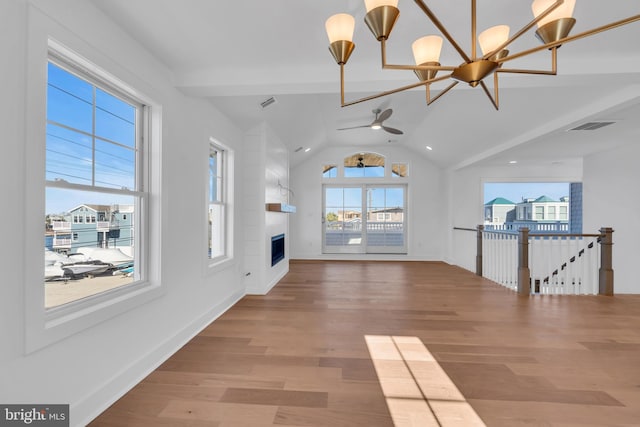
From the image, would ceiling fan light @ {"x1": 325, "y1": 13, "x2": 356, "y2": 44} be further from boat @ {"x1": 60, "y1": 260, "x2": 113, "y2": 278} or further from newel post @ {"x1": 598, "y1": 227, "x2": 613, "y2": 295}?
newel post @ {"x1": 598, "y1": 227, "x2": 613, "y2": 295}

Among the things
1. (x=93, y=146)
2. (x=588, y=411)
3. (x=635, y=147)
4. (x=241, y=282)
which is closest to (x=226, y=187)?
(x=241, y=282)

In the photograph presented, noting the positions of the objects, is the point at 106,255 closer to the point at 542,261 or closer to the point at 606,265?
the point at 542,261

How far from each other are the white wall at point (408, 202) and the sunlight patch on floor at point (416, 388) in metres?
5.13

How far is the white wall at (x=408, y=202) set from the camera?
756 cm

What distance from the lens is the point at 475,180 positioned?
7.23 m

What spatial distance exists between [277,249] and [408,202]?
3.99 metres

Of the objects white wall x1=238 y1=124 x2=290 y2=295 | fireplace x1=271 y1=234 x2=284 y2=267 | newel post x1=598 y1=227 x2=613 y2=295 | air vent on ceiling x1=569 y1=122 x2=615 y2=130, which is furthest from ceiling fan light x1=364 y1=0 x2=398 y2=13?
newel post x1=598 y1=227 x2=613 y2=295

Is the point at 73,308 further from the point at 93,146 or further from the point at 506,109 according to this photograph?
the point at 506,109

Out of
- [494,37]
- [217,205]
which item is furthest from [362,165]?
[494,37]

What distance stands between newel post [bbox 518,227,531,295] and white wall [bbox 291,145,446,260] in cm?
301

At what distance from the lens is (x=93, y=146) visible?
1.84m

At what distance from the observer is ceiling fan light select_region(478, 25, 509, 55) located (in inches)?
60.6

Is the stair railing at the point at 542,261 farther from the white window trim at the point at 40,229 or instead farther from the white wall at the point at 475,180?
the white window trim at the point at 40,229

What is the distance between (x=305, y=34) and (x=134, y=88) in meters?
1.25
